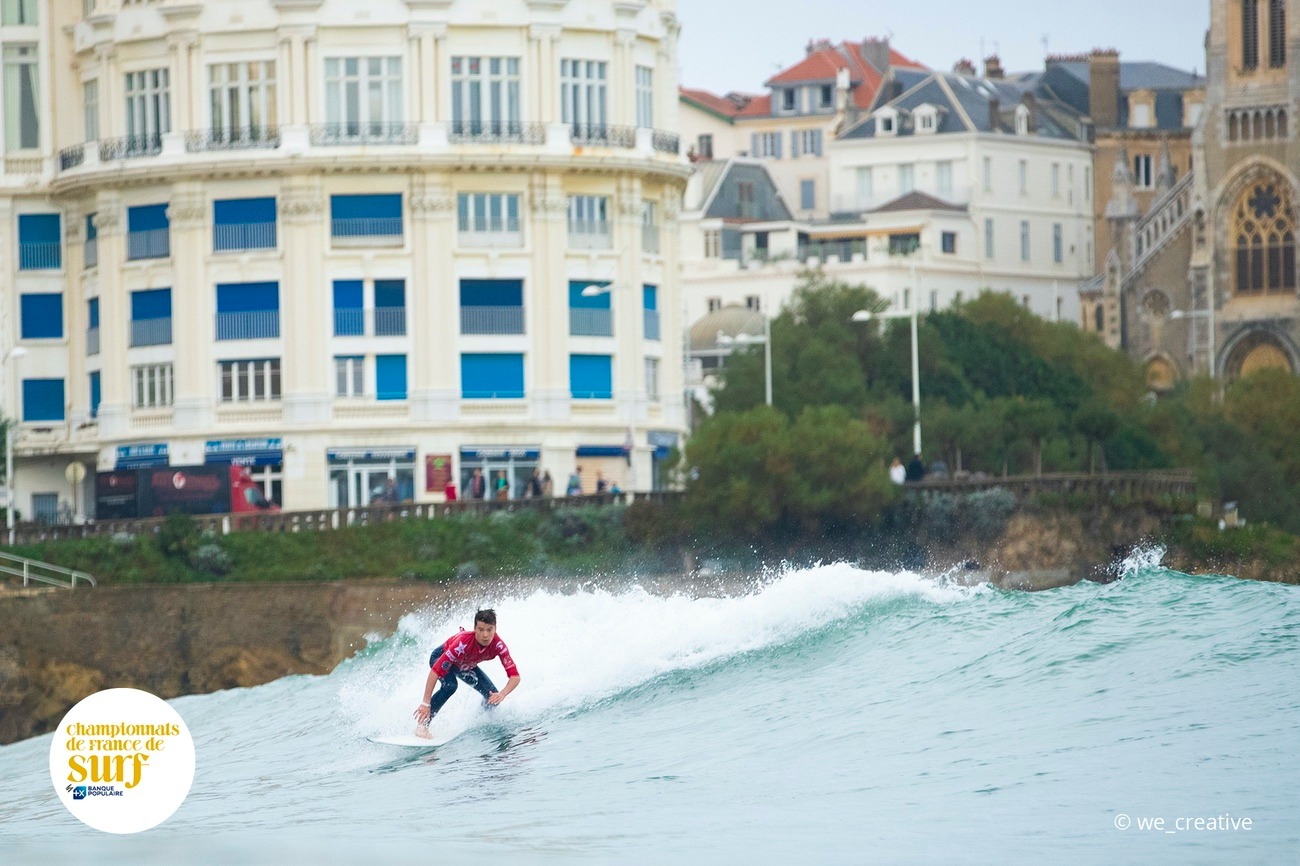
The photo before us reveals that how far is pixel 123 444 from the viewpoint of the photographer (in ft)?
258

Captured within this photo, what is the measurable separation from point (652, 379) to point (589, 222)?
4794mm

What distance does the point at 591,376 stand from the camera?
78438 millimetres

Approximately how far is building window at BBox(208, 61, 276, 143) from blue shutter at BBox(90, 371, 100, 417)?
7.84m

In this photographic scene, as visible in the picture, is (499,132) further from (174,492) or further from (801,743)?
(801,743)

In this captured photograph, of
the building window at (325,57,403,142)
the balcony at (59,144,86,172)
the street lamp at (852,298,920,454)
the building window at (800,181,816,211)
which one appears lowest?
the street lamp at (852,298,920,454)

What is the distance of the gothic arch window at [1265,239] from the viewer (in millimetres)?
130000

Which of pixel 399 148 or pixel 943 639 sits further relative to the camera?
pixel 399 148

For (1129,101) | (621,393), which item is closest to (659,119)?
(621,393)

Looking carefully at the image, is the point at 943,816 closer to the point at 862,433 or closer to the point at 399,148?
the point at 862,433

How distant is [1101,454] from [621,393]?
14.0 metres

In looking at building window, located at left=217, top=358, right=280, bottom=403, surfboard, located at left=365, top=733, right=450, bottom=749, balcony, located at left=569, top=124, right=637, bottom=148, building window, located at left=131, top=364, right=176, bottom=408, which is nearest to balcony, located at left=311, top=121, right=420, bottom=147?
balcony, located at left=569, top=124, right=637, bottom=148

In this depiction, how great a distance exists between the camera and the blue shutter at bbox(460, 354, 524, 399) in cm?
7719

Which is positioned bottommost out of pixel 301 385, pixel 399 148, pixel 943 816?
pixel 943 816

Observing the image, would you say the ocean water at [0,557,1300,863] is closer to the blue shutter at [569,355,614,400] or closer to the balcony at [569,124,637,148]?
the blue shutter at [569,355,614,400]
